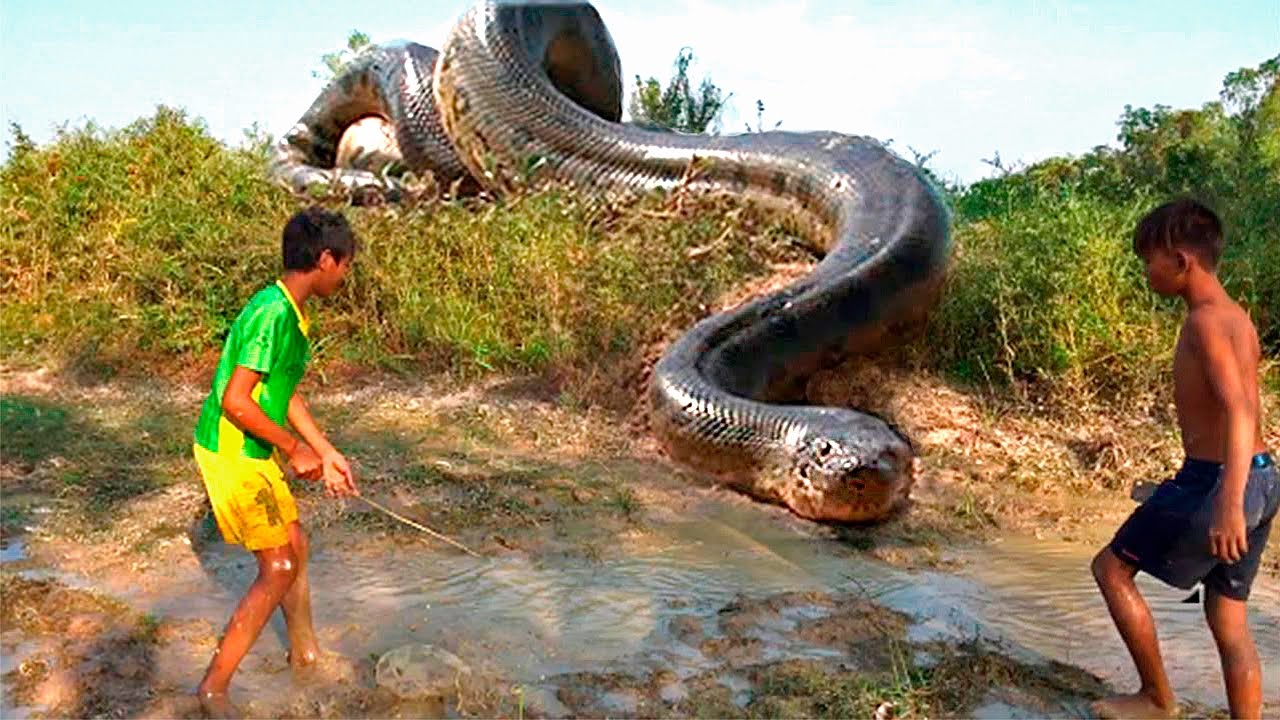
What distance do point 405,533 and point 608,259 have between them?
3.22 metres

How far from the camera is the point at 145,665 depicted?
319cm

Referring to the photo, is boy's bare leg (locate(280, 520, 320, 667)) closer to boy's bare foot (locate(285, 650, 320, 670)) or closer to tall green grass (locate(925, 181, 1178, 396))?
boy's bare foot (locate(285, 650, 320, 670))

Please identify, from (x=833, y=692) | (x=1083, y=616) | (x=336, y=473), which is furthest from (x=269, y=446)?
(x=1083, y=616)

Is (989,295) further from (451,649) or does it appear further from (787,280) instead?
(451,649)

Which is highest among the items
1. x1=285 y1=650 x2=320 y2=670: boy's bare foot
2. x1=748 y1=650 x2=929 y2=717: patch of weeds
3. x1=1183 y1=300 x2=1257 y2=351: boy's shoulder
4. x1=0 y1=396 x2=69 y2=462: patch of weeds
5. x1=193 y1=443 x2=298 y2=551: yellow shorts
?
x1=1183 y1=300 x2=1257 y2=351: boy's shoulder

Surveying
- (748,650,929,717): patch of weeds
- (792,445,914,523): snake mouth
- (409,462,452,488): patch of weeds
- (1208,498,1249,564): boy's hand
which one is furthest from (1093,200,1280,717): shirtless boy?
(409,462,452,488): patch of weeds

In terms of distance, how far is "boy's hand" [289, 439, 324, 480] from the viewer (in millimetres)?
2961

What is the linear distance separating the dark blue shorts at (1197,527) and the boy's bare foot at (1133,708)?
327 millimetres

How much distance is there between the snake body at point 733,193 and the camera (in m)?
5.42

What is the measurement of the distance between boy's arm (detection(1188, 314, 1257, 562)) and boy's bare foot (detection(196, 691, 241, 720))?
244 cm

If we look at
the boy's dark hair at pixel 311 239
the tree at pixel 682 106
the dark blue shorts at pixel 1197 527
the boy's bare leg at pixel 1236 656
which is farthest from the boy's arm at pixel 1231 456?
the tree at pixel 682 106

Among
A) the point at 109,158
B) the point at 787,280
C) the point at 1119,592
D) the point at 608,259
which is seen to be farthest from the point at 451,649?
the point at 109,158

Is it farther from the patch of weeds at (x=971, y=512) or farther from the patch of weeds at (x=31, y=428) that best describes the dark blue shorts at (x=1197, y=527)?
the patch of weeds at (x=31, y=428)

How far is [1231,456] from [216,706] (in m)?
2.55
